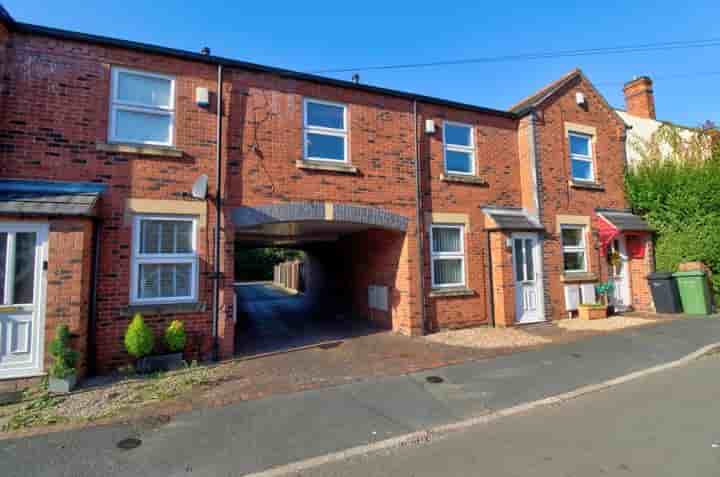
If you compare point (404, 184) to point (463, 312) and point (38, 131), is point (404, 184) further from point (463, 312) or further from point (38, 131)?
point (38, 131)

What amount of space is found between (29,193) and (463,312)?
364 inches

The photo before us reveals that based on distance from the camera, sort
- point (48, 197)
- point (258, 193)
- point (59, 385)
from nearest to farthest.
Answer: point (59, 385) → point (48, 197) → point (258, 193)

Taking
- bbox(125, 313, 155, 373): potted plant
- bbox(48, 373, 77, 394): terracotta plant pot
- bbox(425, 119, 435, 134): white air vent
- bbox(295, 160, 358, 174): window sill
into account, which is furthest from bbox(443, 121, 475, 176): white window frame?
bbox(48, 373, 77, 394): terracotta plant pot

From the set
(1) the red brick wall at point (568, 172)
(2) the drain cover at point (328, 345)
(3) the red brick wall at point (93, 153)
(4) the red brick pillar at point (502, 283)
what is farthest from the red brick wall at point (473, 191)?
(3) the red brick wall at point (93, 153)

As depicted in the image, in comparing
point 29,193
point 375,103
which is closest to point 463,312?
point 375,103

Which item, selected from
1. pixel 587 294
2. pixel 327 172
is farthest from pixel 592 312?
pixel 327 172

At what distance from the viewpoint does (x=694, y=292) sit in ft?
35.6

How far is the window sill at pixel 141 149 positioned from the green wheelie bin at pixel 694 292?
14.0 m

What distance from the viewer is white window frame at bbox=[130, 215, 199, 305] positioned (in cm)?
668

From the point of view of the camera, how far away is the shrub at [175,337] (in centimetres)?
643

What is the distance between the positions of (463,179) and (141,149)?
7.52m

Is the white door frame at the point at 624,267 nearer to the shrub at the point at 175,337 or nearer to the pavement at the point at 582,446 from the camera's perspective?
the pavement at the point at 582,446

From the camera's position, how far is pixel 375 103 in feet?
30.0

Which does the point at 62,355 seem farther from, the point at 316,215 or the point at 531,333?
the point at 531,333
